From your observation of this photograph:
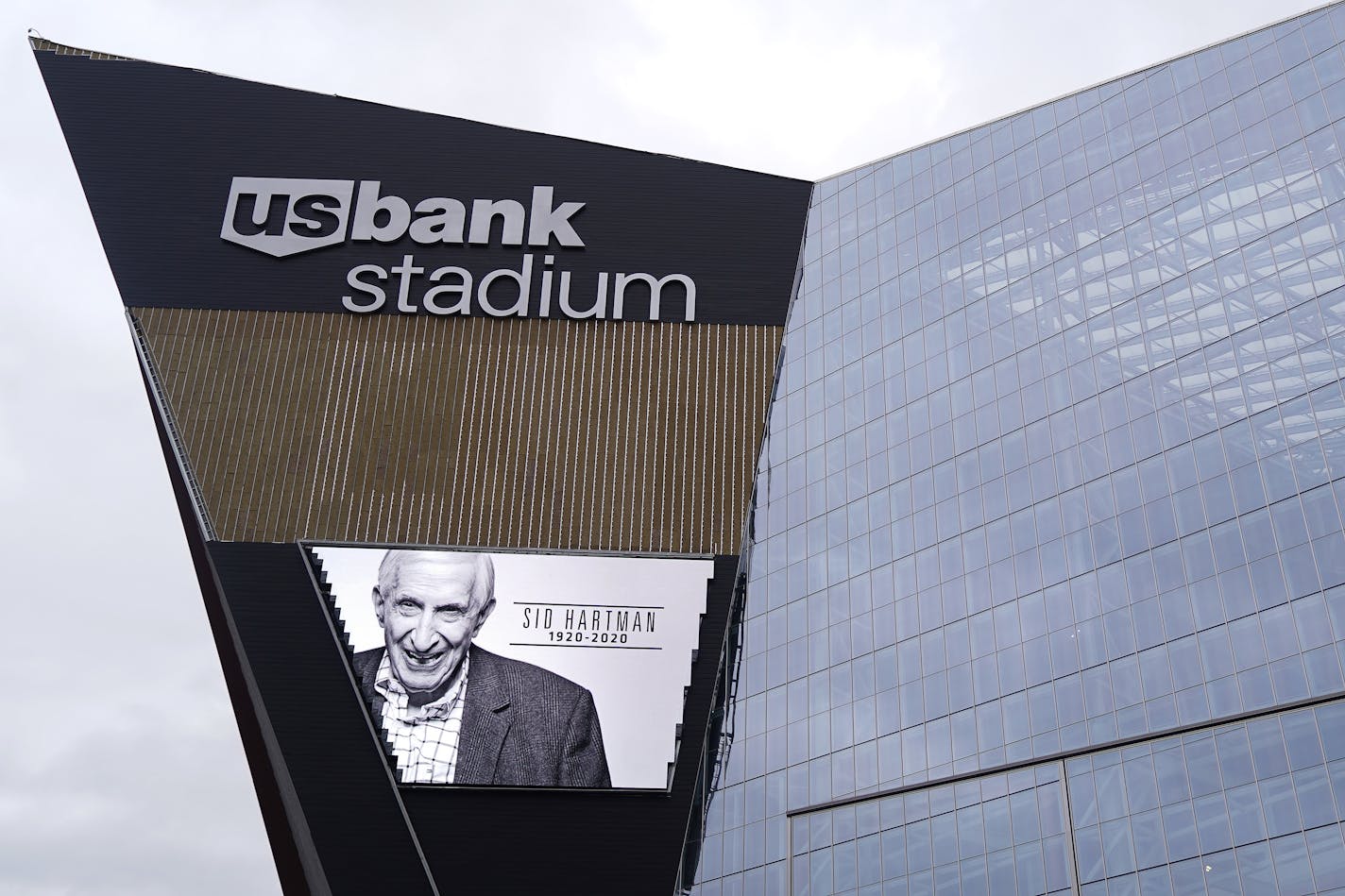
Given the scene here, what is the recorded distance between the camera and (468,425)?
5138cm

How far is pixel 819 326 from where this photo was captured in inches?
2114

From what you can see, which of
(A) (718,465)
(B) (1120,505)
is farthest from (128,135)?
(B) (1120,505)

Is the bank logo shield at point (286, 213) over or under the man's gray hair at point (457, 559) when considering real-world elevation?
over

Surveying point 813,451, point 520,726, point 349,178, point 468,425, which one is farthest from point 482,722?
point 349,178

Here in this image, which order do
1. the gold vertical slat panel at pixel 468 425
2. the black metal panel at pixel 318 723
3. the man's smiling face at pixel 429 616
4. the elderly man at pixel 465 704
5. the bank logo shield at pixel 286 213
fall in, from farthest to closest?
the bank logo shield at pixel 286 213, the gold vertical slat panel at pixel 468 425, the man's smiling face at pixel 429 616, the elderly man at pixel 465 704, the black metal panel at pixel 318 723

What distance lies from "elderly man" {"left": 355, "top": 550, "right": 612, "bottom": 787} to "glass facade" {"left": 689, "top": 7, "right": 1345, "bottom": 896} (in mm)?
5202

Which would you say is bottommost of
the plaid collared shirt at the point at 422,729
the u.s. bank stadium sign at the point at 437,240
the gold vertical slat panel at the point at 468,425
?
the plaid collared shirt at the point at 422,729

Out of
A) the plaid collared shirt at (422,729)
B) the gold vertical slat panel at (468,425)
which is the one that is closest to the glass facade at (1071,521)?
the gold vertical slat panel at (468,425)

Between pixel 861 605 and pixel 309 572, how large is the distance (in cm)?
1900

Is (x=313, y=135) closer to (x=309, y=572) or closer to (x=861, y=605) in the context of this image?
(x=309, y=572)

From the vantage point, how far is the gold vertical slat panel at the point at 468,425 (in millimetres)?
49531

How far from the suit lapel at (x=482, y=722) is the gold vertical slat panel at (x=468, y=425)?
4902 mm

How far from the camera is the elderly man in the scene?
45.2 m

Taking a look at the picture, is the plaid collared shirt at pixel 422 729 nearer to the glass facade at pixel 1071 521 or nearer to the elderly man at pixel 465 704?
the elderly man at pixel 465 704
